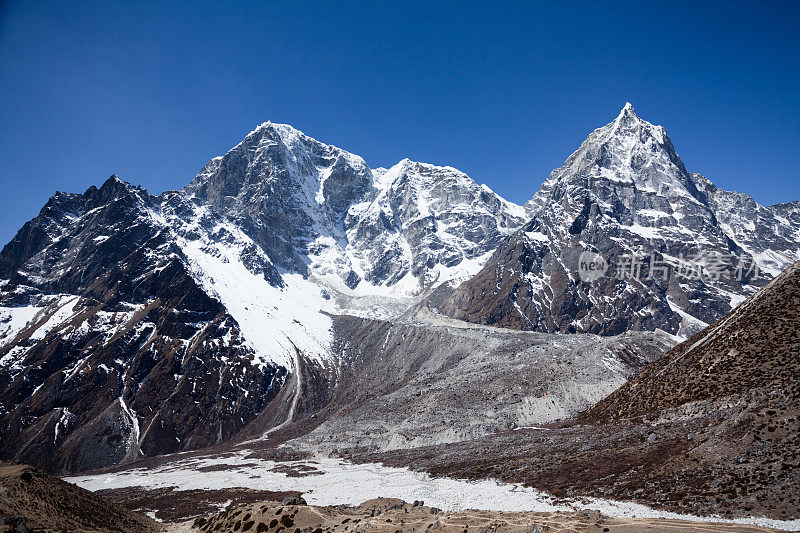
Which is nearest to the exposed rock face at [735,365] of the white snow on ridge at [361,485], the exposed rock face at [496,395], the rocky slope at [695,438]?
the rocky slope at [695,438]

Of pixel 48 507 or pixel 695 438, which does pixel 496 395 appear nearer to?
pixel 695 438

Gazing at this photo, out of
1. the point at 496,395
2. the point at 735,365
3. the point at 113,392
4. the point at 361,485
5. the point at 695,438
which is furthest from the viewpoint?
the point at 113,392

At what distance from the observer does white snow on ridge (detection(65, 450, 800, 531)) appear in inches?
1375

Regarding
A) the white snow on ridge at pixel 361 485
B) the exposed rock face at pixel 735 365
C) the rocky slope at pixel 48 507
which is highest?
the exposed rock face at pixel 735 365

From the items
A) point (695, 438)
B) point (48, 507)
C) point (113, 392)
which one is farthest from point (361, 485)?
point (113, 392)

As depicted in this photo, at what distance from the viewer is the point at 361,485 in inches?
2448

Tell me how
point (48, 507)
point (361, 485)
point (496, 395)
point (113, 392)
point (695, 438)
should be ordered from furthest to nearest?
point (113, 392), point (496, 395), point (361, 485), point (695, 438), point (48, 507)

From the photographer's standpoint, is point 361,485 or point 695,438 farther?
point 361,485

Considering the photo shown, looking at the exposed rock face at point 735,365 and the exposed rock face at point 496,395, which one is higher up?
the exposed rock face at point 735,365

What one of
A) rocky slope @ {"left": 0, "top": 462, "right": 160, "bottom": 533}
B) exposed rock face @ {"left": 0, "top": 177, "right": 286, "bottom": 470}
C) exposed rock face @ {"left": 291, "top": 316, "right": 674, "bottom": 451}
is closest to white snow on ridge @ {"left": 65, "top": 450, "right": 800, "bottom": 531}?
exposed rock face @ {"left": 291, "top": 316, "right": 674, "bottom": 451}

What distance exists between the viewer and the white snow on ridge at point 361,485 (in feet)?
115

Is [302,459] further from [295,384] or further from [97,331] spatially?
[97,331]

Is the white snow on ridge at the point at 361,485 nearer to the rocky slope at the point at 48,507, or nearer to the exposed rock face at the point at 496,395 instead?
the exposed rock face at the point at 496,395

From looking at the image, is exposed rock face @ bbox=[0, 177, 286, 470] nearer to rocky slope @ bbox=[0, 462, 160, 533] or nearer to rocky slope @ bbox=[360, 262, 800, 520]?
rocky slope @ bbox=[360, 262, 800, 520]
